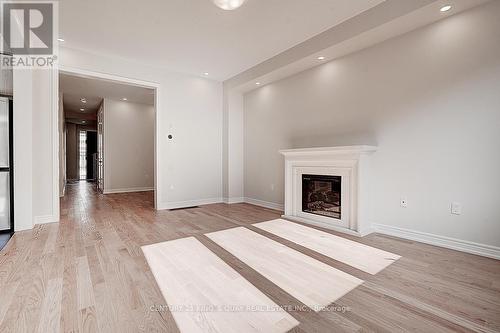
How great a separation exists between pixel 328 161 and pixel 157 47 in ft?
10.5

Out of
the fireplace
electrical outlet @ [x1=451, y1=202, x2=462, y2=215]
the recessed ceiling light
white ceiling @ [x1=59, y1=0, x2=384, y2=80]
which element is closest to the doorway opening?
white ceiling @ [x1=59, y1=0, x2=384, y2=80]

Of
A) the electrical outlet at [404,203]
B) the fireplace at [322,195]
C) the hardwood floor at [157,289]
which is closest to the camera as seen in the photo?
the hardwood floor at [157,289]

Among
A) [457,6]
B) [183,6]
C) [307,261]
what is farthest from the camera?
[183,6]

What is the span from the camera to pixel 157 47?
378 cm

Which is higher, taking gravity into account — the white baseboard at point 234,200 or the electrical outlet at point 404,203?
the electrical outlet at point 404,203

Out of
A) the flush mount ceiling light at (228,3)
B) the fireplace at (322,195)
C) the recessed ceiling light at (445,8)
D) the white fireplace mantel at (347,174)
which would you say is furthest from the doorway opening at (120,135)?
the recessed ceiling light at (445,8)

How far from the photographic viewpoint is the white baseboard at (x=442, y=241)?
7.71 feet

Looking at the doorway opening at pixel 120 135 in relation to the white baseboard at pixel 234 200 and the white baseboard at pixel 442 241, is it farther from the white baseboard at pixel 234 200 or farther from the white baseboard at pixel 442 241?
the white baseboard at pixel 442 241

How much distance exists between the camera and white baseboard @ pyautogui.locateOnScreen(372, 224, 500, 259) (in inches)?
92.5

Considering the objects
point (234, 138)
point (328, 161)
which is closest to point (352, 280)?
point (328, 161)

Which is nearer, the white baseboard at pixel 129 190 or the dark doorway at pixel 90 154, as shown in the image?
the white baseboard at pixel 129 190

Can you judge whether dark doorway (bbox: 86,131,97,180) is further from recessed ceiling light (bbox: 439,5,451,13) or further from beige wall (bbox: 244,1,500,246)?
recessed ceiling light (bbox: 439,5,451,13)

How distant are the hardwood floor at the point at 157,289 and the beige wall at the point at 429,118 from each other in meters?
0.43

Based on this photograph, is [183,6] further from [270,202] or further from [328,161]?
[270,202]
